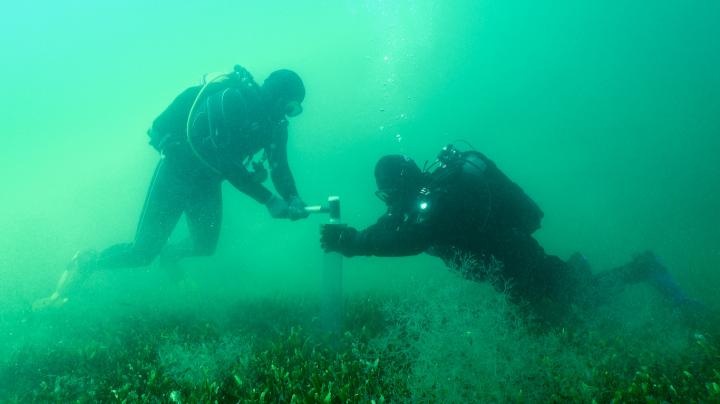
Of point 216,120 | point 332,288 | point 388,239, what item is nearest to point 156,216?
point 216,120

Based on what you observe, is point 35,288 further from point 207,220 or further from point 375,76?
point 375,76

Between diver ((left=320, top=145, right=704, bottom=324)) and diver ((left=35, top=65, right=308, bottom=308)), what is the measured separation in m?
1.50

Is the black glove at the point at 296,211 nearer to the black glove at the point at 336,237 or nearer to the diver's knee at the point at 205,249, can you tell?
the black glove at the point at 336,237

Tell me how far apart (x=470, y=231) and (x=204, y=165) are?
465 cm

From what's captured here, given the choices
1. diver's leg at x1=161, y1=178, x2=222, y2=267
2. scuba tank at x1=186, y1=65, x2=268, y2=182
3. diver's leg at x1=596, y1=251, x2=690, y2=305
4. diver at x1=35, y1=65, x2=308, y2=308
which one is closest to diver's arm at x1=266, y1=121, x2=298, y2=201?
diver at x1=35, y1=65, x2=308, y2=308

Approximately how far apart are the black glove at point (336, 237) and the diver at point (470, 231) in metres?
0.01

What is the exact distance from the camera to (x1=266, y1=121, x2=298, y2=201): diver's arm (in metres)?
6.73

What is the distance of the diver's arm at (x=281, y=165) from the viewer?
6.73m

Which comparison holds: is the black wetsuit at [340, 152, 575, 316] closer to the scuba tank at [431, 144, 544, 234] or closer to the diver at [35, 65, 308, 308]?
the scuba tank at [431, 144, 544, 234]

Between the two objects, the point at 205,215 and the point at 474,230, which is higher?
the point at 205,215

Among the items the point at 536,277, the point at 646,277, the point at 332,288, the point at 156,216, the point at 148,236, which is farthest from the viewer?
the point at 148,236

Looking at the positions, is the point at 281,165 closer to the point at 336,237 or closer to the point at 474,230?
the point at 336,237

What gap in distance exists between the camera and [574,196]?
1801 inches

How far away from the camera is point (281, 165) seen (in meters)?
6.75
